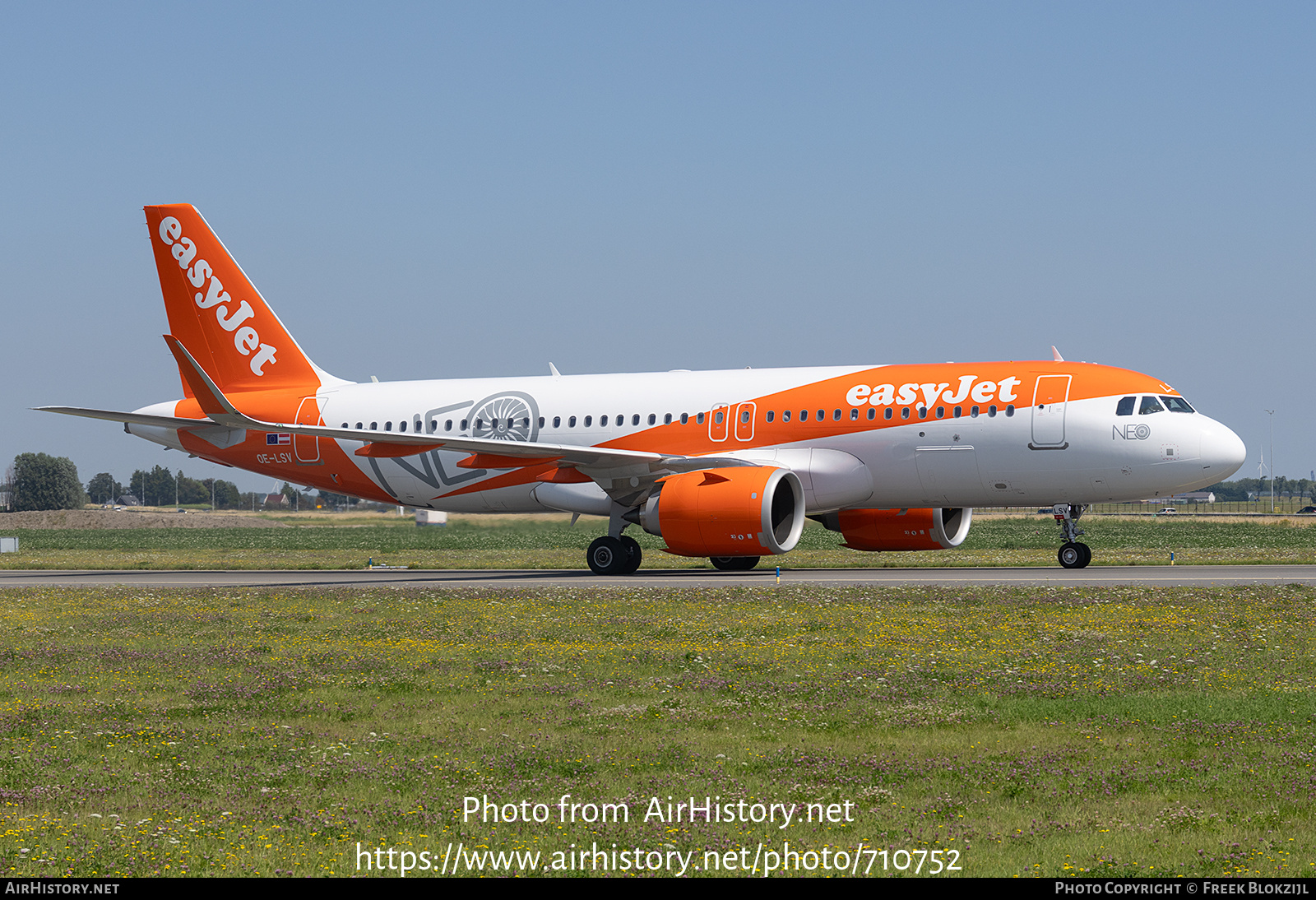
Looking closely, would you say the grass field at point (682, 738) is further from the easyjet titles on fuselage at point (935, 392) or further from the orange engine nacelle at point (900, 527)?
the orange engine nacelle at point (900, 527)

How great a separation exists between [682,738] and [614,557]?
18.0 m

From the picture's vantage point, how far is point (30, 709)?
Result: 11289mm

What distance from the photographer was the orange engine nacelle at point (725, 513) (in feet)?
80.4

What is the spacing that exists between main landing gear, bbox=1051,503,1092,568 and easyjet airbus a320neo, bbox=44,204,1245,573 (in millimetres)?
54

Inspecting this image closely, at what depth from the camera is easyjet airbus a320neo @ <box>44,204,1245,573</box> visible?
25.2 m

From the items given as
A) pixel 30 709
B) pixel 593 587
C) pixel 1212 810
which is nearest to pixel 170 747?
pixel 30 709

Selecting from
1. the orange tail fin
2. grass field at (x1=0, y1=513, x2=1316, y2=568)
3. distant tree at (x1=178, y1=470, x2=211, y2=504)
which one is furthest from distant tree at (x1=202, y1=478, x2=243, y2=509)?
the orange tail fin

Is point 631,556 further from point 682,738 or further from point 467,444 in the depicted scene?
point 682,738

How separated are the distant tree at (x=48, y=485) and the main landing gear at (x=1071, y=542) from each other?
141 m

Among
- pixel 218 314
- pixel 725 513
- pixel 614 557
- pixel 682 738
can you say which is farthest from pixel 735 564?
pixel 682 738

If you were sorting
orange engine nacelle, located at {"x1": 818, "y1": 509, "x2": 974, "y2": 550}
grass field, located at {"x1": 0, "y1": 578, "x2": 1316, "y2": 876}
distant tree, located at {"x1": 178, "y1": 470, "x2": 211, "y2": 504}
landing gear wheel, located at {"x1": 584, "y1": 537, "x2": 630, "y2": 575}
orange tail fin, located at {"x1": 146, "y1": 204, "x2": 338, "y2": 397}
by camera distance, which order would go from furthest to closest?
distant tree, located at {"x1": 178, "y1": 470, "x2": 211, "y2": 504}
orange tail fin, located at {"x1": 146, "y1": 204, "x2": 338, "y2": 397}
orange engine nacelle, located at {"x1": 818, "y1": 509, "x2": 974, "y2": 550}
landing gear wheel, located at {"x1": 584, "y1": 537, "x2": 630, "y2": 575}
grass field, located at {"x1": 0, "y1": 578, "x2": 1316, "y2": 876}

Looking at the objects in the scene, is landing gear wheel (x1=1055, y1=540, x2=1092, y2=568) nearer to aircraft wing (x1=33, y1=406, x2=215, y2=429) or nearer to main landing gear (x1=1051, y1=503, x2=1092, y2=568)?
main landing gear (x1=1051, y1=503, x2=1092, y2=568)

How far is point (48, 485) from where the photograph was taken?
6009 inches

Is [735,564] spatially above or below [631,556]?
below
